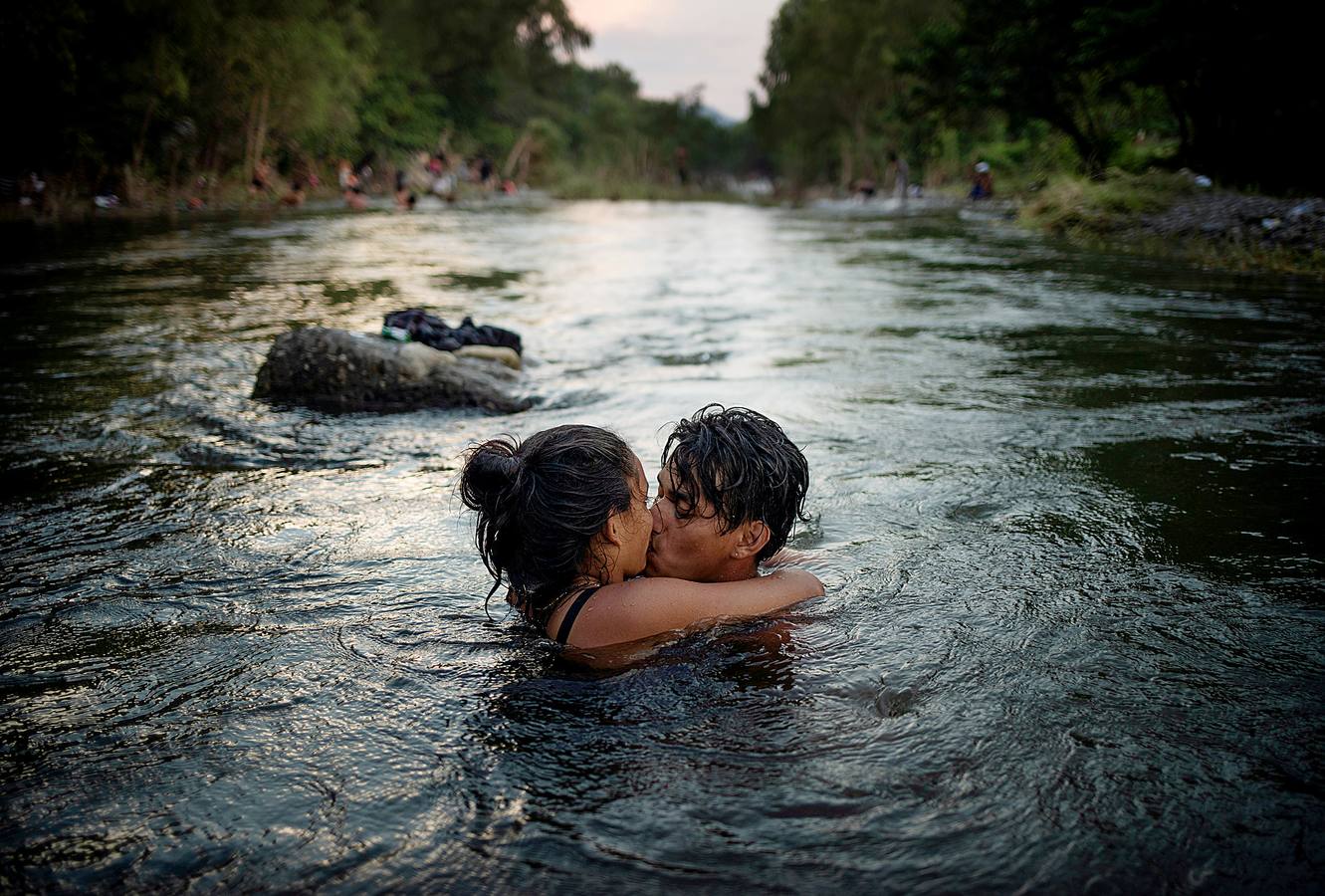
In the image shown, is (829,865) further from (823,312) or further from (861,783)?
(823,312)

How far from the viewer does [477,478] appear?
9.39ft

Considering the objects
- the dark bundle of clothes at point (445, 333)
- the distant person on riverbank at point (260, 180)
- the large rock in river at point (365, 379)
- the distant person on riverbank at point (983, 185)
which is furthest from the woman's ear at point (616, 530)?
the distant person on riverbank at point (983, 185)

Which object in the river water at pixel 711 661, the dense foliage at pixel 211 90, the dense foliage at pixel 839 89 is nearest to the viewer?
the river water at pixel 711 661

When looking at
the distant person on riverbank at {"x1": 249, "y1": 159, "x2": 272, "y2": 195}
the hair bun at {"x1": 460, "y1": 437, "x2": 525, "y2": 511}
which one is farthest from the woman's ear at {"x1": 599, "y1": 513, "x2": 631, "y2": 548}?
the distant person on riverbank at {"x1": 249, "y1": 159, "x2": 272, "y2": 195}

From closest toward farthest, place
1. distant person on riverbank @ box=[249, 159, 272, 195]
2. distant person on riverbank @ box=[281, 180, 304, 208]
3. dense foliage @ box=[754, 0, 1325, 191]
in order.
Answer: dense foliage @ box=[754, 0, 1325, 191] < distant person on riverbank @ box=[249, 159, 272, 195] < distant person on riverbank @ box=[281, 180, 304, 208]

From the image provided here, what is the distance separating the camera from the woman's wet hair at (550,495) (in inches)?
111

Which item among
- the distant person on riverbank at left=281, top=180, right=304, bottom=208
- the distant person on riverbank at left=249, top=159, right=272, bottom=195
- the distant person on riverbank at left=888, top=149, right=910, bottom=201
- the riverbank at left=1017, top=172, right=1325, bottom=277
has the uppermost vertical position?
the distant person on riverbank at left=888, top=149, right=910, bottom=201

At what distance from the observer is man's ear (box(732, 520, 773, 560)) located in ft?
10.3

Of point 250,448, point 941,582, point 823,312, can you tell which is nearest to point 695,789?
point 941,582

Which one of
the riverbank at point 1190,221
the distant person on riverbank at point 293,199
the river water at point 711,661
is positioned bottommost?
the river water at point 711,661

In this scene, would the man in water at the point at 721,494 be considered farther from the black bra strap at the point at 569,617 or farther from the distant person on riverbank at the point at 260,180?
the distant person on riverbank at the point at 260,180

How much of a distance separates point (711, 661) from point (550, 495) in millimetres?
652

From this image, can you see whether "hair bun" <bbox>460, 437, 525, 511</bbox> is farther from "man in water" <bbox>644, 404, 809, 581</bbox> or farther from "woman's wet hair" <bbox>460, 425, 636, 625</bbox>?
"man in water" <bbox>644, 404, 809, 581</bbox>

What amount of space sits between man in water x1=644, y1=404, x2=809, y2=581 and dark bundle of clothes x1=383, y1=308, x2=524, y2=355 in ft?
13.6
